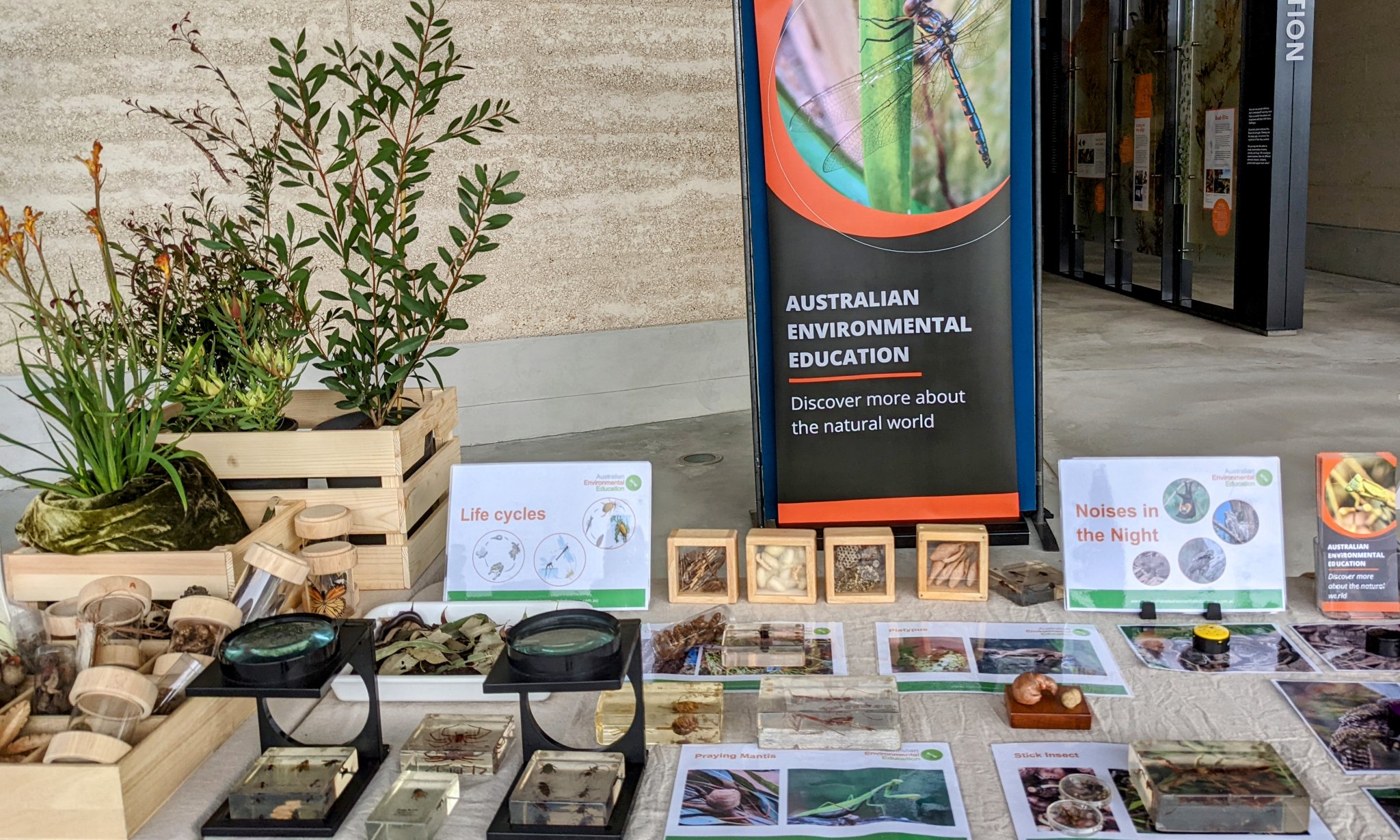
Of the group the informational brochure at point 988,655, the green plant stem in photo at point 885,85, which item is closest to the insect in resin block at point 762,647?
the informational brochure at point 988,655

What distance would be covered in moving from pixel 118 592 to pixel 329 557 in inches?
13.8

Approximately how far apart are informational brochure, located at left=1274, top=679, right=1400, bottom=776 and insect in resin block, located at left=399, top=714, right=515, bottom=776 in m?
1.02

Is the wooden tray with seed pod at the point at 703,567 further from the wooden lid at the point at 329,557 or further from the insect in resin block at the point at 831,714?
the wooden lid at the point at 329,557

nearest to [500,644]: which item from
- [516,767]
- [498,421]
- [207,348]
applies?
[516,767]

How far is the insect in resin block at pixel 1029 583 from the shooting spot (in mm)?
1937

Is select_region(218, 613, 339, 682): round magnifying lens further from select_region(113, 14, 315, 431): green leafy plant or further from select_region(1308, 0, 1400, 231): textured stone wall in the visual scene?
select_region(1308, 0, 1400, 231): textured stone wall

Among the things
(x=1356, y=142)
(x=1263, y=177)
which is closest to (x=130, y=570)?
(x=1263, y=177)

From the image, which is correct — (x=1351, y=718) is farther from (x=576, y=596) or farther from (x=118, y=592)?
(x=118, y=592)

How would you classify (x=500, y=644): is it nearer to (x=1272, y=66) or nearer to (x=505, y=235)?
(x=505, y=235)

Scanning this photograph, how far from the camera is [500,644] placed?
1.77 m

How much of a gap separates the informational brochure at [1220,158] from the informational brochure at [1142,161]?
91cm

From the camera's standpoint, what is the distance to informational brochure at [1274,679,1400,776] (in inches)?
55.8

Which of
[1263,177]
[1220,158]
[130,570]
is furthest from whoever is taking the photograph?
[1220,158]

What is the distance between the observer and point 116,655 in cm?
154
